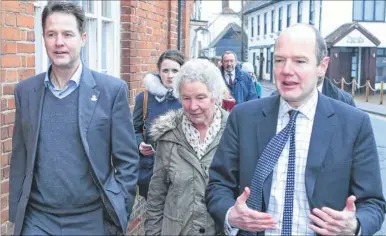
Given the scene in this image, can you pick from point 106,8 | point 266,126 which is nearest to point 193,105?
point 266,126

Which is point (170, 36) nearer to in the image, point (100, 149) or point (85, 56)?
point (85, 56)

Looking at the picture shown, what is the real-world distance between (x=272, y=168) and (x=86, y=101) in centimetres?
113

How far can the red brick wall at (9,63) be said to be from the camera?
10.6 ft

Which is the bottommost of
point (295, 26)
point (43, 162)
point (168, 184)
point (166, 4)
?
point (168, 184)

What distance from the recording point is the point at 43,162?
2.76 metres

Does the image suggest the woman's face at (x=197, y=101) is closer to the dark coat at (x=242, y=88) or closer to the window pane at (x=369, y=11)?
the dark coat at (x=242, y=88)

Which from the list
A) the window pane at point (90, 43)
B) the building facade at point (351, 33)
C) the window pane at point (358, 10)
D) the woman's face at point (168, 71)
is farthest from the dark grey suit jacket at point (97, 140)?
the window pane at point (358, 10)

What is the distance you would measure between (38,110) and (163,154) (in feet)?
2.62

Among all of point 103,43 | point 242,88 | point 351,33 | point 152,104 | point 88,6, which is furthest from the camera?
point 351,33

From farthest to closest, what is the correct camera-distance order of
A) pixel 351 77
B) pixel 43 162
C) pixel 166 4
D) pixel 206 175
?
pixel 351 77 < pixel 166 4 < pixel 206 175 < pixel 43 162

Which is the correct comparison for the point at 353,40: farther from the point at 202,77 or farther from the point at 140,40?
the point at 202,77

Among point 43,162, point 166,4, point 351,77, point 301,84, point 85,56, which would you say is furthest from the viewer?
point 351,77

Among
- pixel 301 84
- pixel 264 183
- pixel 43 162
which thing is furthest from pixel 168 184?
pixel 301 84

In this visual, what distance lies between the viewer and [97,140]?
2.82 metres
